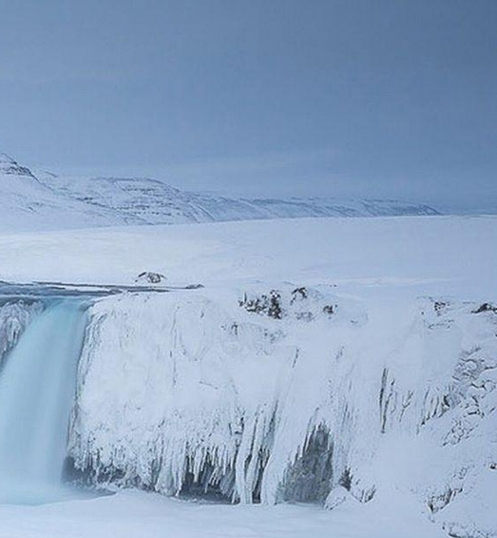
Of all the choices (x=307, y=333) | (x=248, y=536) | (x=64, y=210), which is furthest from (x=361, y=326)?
(x=64, y=210)

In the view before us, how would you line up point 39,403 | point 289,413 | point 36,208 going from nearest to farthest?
1. point 289,413
2. point 39,403
3. point 36,208

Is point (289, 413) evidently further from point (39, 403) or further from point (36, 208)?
point (36, 208)

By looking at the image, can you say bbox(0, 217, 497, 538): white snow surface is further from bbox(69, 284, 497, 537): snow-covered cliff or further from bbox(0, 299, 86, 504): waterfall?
bbox(0, 299, 86, 504): waterfall

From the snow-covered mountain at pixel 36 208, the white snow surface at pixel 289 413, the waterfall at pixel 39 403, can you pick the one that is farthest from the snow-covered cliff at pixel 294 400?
the snow-covered mountain at pixel 36 208

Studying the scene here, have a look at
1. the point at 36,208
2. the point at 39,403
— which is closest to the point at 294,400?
the point at 39,403

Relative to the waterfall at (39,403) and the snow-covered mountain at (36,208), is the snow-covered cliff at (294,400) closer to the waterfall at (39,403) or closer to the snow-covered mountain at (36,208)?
the waterfall at (39,403)

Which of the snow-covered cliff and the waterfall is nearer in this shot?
the snow-covered cliff

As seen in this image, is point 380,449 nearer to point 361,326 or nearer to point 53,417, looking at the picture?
point 361,326

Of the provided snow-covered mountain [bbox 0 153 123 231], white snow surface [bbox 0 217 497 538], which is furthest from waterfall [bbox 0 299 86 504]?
snow-covered mountain [bbox 0 153 123 231]
